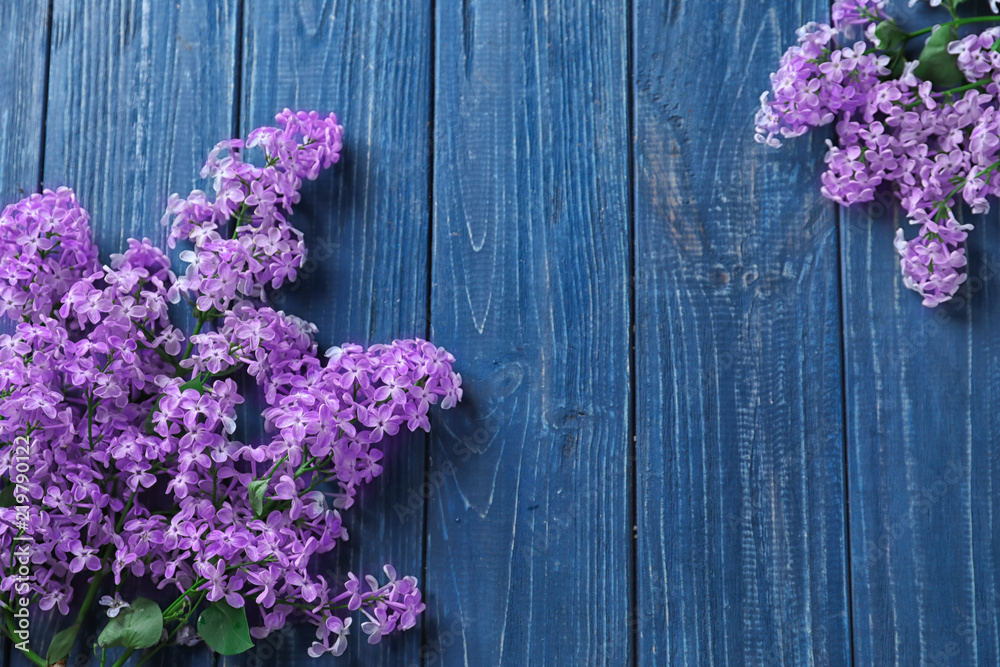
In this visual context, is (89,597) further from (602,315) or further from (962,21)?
(962,21)

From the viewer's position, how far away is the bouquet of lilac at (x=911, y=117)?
908 mm

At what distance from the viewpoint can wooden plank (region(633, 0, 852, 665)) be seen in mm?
919

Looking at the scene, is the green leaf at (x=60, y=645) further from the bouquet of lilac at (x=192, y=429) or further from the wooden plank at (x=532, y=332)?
the wooden plank at (x=532, y=332)

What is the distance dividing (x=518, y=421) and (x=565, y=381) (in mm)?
73

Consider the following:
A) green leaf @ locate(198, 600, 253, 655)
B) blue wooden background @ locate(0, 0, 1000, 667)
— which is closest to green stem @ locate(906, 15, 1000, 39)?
blue wooden background @ locate(0, 0, 1000, 667)

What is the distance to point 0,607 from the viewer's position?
2.91 ft

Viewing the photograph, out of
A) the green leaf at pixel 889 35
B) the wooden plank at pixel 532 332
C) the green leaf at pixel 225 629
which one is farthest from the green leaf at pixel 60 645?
the green leaf at pixel 889 35

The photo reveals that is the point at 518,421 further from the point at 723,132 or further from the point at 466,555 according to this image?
the point at 723,132

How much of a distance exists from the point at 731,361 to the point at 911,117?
1.12 ft

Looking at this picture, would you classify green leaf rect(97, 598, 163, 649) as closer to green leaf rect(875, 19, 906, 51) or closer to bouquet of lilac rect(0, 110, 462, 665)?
bouquet of lilac rect(0, 110, 462, 665)

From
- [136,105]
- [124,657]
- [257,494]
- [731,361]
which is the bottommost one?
[124,657]

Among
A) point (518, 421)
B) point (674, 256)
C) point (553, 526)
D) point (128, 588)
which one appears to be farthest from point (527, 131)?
point (128, 588)

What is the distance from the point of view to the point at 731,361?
953 mm

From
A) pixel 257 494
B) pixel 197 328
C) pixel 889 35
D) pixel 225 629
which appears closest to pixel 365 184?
pixel 197 328
